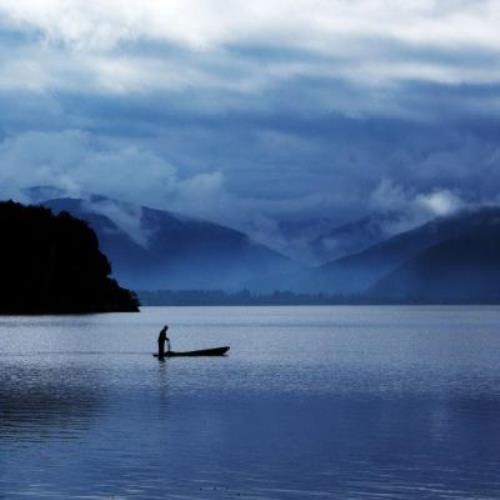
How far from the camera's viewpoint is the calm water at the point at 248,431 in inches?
1764

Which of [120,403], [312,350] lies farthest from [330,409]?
[312,350]

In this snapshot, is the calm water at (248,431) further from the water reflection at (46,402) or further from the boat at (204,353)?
the boat at (204,353)

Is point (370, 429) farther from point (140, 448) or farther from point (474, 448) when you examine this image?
point (140, 448)

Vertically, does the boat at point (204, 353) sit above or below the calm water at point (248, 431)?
above

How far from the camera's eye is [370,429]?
61.6 meters

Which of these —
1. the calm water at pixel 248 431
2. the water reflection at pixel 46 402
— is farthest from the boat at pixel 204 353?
the water reflection at pixel 46 402

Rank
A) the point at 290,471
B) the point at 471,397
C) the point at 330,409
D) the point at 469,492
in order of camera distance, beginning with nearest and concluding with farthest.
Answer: the point at 469,492
the point at 290,471
the point at 330,409
the point at 471,397

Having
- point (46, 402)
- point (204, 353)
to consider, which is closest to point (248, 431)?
point (46, 402)

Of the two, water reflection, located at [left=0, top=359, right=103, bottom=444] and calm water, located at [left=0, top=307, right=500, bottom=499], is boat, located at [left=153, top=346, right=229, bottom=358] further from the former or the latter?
water reflection, located at [left=0, top=359, right=103, bottom=444]

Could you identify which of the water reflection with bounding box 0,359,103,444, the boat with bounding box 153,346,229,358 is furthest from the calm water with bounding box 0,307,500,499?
the boat with bounding box 153,346,229,358

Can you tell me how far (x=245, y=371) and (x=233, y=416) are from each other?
42.4 meters

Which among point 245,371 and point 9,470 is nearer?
point 9,470

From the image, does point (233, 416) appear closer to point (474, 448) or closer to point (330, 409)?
point (330, 409)

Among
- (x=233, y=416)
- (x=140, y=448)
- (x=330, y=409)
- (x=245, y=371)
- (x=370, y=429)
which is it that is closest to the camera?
(x=140, y=448)
